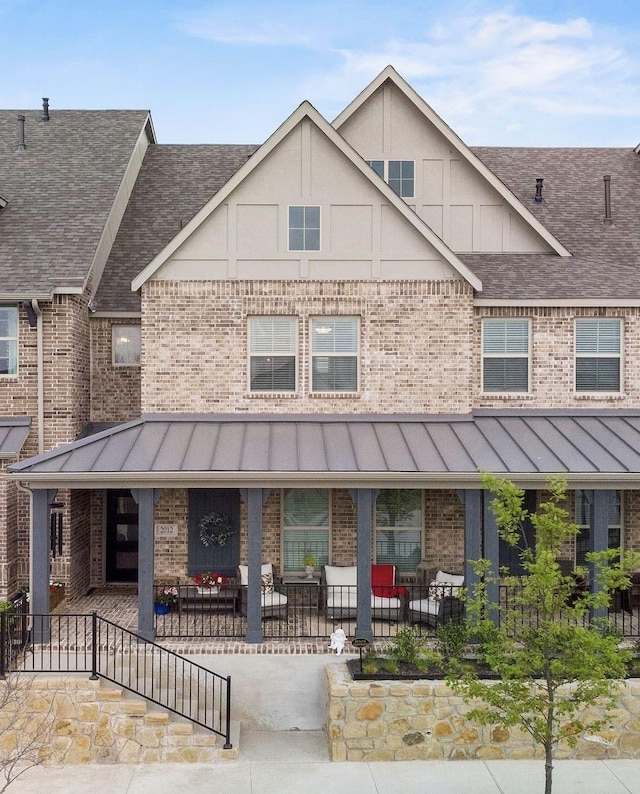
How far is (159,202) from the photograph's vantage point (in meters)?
18.5

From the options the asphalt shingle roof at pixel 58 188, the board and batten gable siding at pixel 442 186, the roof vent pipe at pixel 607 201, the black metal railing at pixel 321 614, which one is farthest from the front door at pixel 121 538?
the roof vent pipe at pixel 607 201

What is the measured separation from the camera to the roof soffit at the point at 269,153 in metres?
13.8

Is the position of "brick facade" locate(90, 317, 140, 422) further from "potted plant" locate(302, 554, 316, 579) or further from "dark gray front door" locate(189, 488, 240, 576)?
"potted plant" locate(302, 554, 316, 579)

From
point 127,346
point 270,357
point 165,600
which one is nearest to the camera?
point 165,600

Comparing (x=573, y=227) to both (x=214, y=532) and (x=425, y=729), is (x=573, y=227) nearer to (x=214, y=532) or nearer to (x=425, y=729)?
(x=214, y=532)

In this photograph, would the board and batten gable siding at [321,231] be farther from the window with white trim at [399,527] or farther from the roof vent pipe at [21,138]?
the roof vent pipe at [21,138]

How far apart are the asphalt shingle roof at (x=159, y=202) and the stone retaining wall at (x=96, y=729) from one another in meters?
8.12

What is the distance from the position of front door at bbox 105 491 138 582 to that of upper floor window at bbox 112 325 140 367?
2.91m

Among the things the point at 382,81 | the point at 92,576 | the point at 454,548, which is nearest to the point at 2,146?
the point at 382,81

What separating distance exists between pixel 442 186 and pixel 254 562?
927 centimetres

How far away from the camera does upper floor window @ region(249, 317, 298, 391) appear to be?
14.5 m

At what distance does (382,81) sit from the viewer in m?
16.0

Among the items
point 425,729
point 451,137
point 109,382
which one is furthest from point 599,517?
point 109,382

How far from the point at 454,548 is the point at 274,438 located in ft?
14.6
